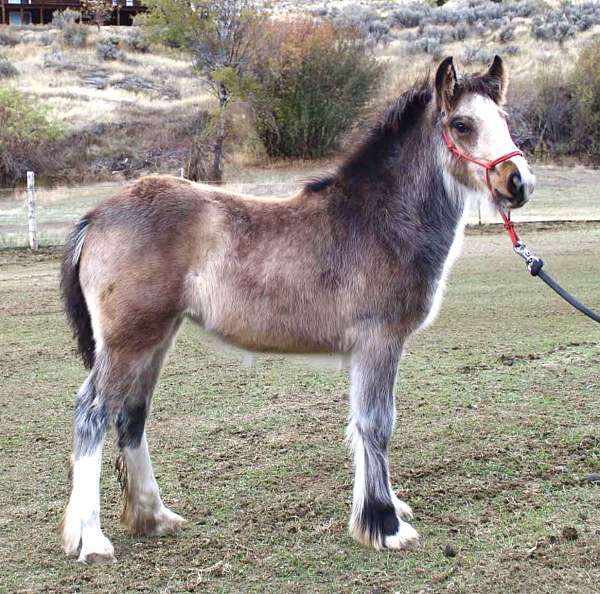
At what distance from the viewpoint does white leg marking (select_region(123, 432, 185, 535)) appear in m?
4.42

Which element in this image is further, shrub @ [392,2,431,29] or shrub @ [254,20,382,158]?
shrub @ [392,2,431,29]

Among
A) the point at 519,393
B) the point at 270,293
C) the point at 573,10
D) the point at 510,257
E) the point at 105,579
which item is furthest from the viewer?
the point at 573,10

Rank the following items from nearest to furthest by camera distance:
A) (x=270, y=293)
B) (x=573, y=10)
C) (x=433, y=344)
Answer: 1. (x=270, y=293)
2. (x=433, y=344)
3. (x=573, y=10)

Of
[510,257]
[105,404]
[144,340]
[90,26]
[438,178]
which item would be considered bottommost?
[510,257]

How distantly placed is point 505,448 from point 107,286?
10.3 ft

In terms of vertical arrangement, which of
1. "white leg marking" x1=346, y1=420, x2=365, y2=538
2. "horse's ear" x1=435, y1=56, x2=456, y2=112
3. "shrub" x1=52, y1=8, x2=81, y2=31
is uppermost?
"shrub" x1=52, y1=8, x2=81, y2=31

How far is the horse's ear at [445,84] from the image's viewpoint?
4.12 metres

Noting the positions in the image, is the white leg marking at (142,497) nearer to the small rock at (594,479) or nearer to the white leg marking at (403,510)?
the white leg marking at (403,510)

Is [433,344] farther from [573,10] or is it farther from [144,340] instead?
[573,10]

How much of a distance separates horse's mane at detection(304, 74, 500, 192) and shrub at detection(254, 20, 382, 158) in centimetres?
2412

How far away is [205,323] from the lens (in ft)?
14.2

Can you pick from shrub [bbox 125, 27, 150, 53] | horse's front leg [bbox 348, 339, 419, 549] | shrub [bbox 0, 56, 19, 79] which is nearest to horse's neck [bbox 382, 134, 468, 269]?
horse's front leg [bbox 348, 339, 419, 549]

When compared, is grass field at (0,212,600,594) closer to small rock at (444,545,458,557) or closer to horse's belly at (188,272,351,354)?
small rock at (444,545,458,557)

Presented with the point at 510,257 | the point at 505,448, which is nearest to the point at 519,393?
the point at 505,448
